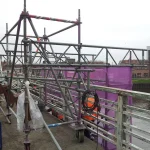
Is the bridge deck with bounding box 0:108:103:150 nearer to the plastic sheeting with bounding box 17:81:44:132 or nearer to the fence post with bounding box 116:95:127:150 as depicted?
the fence post with bounding box 116:95:127:150

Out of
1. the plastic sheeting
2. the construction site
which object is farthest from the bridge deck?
the plastic sheeting

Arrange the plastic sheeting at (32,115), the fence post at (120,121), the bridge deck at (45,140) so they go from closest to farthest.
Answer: the plastic sheeting at (32,115), the fence post at (120,121), the bridge deck at (45,140)

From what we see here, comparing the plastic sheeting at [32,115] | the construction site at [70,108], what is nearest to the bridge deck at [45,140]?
the construction site at [70,108]

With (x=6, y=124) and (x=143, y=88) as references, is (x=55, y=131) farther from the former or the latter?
(x=143, y=88)

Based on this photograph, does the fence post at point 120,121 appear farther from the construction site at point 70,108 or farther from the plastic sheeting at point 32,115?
the plastic sheeting at point 32,115

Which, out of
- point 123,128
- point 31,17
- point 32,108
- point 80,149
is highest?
point 31,17

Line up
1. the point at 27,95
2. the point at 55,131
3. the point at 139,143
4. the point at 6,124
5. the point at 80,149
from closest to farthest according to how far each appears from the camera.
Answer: the point at 27,95 → the point at 80,149 → the point at 55,131 → the point at 6,124 → the point at 139,143

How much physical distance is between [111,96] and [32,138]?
2723 millimetres

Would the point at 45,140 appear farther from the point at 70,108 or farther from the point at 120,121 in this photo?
the point at 120,121

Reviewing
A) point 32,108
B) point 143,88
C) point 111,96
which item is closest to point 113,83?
point 111,96

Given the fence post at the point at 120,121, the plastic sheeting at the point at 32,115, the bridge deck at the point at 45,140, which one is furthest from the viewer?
the bridge deck at the point at 45,140

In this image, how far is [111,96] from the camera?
19.2ft

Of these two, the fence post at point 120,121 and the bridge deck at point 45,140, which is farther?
the bridge deck at point 45,140

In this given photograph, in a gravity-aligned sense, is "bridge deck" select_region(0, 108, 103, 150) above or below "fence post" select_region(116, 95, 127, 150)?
below
